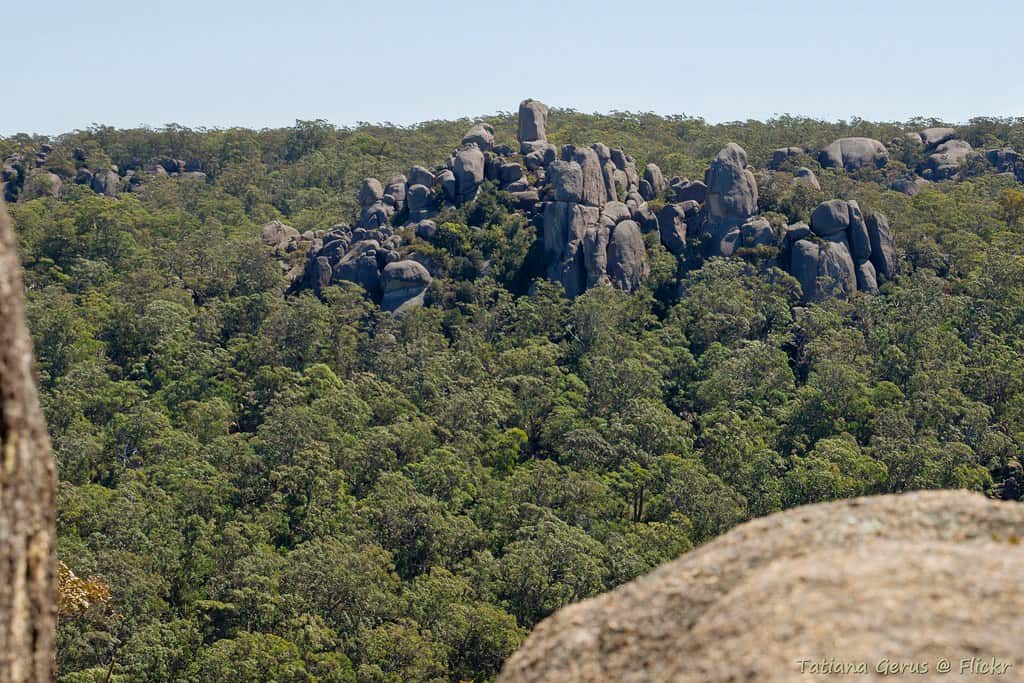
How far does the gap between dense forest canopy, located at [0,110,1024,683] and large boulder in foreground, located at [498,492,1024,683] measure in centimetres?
1599

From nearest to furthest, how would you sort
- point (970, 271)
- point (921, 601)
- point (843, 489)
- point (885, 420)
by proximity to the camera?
point (921, 601) → point (843, 489) → point (885, 420) → point (970, 271)

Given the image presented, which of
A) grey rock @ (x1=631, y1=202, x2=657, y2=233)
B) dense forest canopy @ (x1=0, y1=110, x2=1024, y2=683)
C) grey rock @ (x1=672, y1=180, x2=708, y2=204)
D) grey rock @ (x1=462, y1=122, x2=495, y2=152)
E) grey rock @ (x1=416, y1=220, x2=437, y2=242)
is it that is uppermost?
grey rock @ (x1=462, y1=122, x2=495, y2=152)

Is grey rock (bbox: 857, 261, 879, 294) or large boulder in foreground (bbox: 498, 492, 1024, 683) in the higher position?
large boulder in foreground (bbox: 498, 492, 1024, 683)

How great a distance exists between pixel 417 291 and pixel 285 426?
1936 centimetres

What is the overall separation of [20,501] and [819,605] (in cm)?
327

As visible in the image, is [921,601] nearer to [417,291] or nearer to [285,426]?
[285,426]

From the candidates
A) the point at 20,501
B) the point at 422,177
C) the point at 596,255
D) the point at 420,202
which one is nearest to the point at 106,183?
the point at 422,177

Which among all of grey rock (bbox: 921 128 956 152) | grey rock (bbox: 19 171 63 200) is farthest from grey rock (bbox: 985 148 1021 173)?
grey rock (bbox: 19 171 63 200)

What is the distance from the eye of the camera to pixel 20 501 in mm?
4188

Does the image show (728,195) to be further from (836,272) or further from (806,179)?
(806,179)

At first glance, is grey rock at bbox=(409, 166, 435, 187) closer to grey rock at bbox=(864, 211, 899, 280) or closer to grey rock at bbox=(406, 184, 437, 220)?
grey rock at bbox=(406, 184, 437, 220)

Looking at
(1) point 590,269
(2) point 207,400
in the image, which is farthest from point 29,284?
(1) point 590,269

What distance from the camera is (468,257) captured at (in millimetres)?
63688

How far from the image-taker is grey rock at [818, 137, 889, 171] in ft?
255
